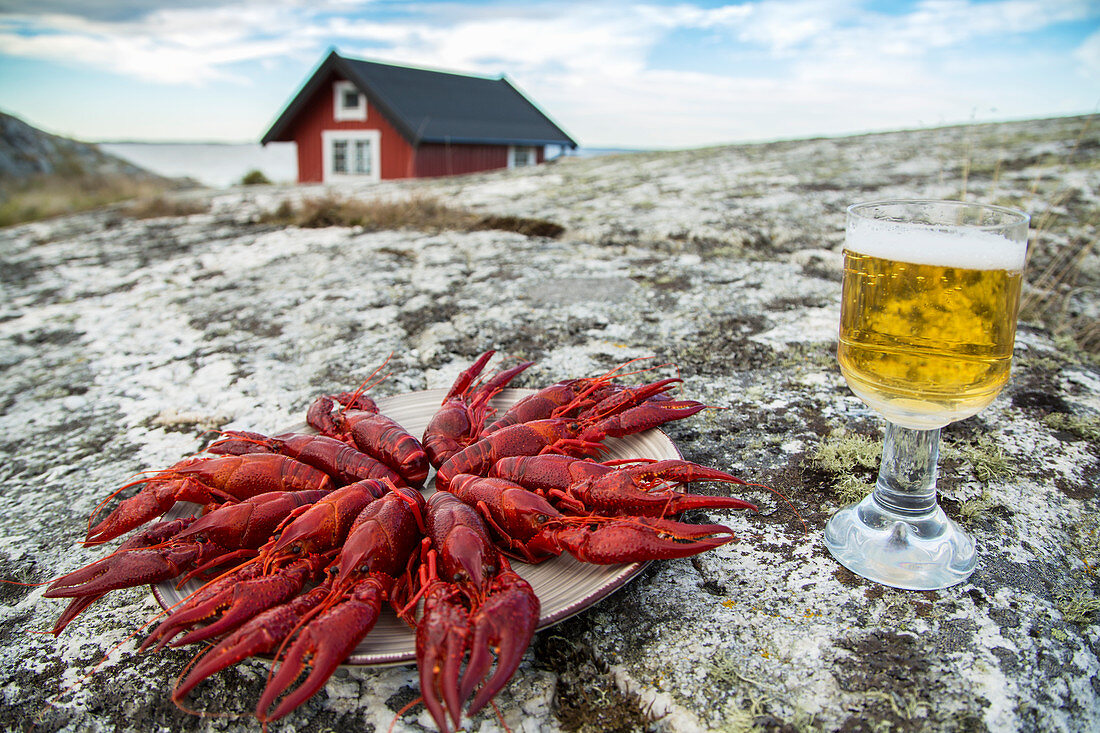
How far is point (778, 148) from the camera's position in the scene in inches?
313

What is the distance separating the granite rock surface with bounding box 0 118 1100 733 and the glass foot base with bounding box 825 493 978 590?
0.05 metres

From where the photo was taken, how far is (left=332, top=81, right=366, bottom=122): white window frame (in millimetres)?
20875

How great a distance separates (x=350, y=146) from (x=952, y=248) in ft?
72.9

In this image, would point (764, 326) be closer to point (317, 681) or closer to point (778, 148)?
point (317, 681)

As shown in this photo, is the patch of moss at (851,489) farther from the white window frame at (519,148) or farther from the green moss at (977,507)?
the white window frame at (519,148)

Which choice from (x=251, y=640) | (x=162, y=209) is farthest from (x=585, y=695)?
(x=162, y=209)

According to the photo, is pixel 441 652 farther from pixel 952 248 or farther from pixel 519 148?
pixel 519 148

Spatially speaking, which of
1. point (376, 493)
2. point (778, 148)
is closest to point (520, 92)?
point (778, 148)

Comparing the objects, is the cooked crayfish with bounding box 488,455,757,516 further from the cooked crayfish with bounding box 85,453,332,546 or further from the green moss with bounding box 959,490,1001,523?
the green moss with bounding box 959,490,1001,523

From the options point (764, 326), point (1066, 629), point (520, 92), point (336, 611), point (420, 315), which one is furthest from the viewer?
point (520, 92)

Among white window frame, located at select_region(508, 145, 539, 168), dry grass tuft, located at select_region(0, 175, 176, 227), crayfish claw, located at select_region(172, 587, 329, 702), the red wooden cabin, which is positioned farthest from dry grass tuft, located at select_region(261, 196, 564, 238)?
white window frame, located at select_region(508, 145, 539, 168)

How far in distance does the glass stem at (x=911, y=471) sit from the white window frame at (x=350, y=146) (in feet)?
67.3

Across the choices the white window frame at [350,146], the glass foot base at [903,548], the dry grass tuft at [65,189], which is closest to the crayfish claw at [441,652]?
the glass foot base at [903,548]

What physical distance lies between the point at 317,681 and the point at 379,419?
3.60 feet
